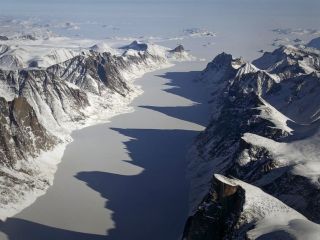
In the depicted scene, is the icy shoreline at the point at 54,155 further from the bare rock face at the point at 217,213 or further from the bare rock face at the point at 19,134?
the bare rock face at the point at 217,213

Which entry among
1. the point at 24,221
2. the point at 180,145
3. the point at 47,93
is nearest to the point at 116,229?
the point at 24,221

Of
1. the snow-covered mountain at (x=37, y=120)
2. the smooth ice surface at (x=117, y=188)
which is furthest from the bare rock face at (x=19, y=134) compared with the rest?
the smooth ice surface at (x=117, y=188)

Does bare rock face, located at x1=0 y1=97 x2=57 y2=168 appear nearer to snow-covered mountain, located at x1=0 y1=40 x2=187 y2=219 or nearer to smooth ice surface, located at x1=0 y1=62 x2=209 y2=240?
snow-covered mountain, located at x1=0 y1=40 x2=187 y2=219

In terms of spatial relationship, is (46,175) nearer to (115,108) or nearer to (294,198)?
(294,198)

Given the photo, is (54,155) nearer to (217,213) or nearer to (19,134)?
(19,134)

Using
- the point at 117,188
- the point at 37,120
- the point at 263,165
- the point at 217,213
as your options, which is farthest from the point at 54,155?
the point at 217,213

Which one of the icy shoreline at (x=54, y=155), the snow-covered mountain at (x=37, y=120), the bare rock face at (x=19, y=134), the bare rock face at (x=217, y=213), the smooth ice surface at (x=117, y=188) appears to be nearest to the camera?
the bare rock face at (x=217, y=213)

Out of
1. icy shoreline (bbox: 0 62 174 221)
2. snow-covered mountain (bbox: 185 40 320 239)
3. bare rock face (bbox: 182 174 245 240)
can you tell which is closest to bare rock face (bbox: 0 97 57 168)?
icy shoreline (bbox: 0 62 174 221)
